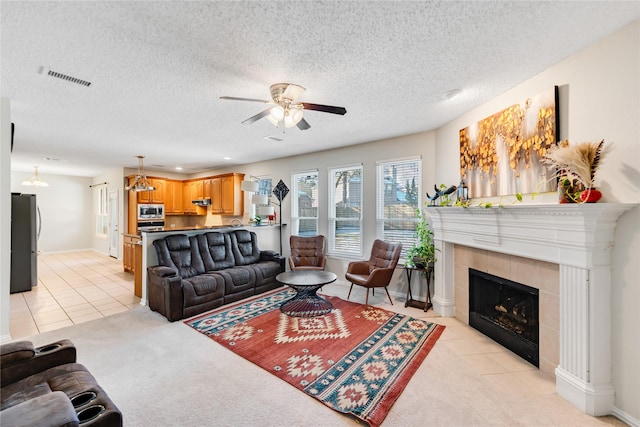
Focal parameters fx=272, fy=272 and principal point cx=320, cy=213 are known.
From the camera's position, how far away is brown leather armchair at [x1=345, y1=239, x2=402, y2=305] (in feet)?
13.3

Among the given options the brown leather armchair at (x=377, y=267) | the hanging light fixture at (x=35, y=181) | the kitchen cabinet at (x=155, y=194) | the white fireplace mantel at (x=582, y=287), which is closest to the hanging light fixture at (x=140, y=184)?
the kitchen cabinet at (x=155, y=194)

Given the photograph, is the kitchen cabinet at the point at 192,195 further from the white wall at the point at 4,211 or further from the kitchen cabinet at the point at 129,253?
the white wall at the point at 4,211

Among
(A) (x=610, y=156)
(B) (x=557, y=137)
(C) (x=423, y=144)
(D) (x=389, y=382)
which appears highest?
(C) (x=423, y=144)

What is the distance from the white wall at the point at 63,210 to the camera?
864 cm

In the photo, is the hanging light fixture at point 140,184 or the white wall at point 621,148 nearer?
the white wall at point 621,148

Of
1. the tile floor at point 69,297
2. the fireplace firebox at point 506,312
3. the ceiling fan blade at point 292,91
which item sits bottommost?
the tile floor at point 69,297

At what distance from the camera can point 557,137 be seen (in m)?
2.37

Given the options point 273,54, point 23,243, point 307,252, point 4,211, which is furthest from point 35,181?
point 273,54

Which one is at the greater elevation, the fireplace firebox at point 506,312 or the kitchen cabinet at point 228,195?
the kitchen cabinet at point 228,195

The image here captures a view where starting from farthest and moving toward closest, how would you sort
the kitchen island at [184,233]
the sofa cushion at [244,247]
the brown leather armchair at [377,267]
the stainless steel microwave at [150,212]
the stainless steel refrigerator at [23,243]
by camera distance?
the stainless steel microwave at [150,212], the sofa cushion at [244,247], the stainless steel refrigerator at [23,243], the kitchen island at [184,233], the brown leather armchair at [377,267]

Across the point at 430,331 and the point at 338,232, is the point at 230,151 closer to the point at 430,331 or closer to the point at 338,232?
the point at 338,232

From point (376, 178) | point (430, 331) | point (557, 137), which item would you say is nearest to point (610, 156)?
point (557, 137)

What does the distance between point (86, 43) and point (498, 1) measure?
112 inches

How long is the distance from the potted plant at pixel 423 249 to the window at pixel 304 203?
7.35 ft
